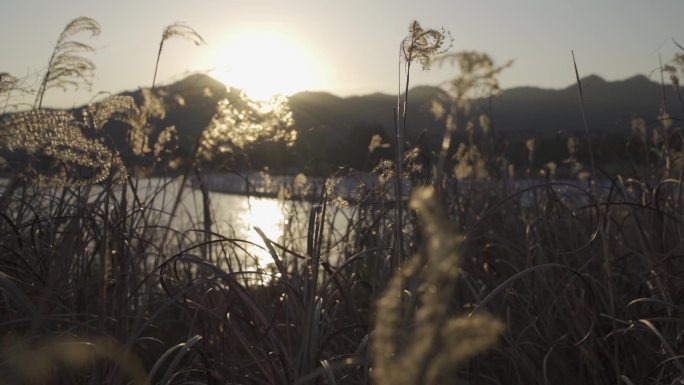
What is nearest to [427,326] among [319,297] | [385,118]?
[319,297]

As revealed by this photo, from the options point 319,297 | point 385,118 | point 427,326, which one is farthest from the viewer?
point 385,118

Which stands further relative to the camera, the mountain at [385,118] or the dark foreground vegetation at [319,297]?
the mountain at [385,118]

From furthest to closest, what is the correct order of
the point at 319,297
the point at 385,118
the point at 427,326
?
the point at 385,118
the point at 319,297
the point at 427,326

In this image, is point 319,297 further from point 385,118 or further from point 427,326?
point 385,118

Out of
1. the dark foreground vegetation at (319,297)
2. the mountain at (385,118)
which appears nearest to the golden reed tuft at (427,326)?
the dark foreground vegetation at (319,297)

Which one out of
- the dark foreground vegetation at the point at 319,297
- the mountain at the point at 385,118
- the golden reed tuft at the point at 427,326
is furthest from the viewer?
the mountain at the point at 385,118

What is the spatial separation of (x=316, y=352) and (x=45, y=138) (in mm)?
842

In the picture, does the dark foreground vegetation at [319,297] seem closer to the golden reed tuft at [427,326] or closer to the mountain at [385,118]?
the golden reed tuft at [427,326]

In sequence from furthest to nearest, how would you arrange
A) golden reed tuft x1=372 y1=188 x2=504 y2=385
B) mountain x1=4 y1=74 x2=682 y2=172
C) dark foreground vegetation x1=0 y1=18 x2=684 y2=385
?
mountain x1=4 y1=74 x2=682 y2=172, dark foreground vegetation x1=0 y1=18 x2=684 y2=385, golden reed tuft x1=372 y1=188 x2=504 y2=385

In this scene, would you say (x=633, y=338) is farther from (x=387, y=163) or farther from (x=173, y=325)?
(x=173, y=325)

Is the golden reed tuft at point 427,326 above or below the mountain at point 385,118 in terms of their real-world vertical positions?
below

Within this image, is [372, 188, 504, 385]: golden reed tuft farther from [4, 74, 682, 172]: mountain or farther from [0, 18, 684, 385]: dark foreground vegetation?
[4, 74, 682, 172]: mountain

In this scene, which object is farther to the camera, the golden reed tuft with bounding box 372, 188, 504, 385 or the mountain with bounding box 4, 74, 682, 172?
the mountain with bounding box 4, 74, 682, 172

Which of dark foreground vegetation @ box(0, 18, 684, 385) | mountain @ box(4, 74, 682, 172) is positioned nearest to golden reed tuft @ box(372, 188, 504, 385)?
dark foreground vegetation @ box(0, 18, 684, 385)
